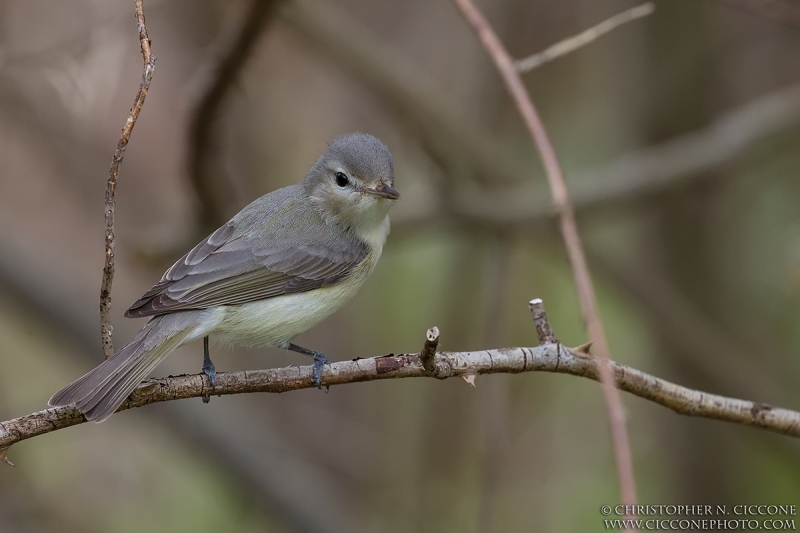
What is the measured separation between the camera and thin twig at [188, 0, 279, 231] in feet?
13.7

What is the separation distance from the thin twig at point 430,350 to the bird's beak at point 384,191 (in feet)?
5.04

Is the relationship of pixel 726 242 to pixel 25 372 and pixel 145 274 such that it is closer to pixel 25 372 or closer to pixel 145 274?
pixel 145 274

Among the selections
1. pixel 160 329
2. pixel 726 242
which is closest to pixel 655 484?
pixel 726 242

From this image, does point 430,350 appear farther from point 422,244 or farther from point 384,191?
point 422,244

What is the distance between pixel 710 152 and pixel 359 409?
358 centimetres

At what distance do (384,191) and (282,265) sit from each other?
62cm

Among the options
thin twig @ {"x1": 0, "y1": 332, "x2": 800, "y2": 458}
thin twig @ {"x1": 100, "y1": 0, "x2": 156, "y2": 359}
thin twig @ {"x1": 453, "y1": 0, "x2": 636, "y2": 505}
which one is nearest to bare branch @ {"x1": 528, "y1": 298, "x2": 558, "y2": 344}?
thin twig @ {"x1": 0, "y1": 332, "x2": 800, "y2": 458}

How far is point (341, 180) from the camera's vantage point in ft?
14.7

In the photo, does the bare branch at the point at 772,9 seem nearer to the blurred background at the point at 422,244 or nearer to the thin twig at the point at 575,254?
the blurred background at the point at 422,244

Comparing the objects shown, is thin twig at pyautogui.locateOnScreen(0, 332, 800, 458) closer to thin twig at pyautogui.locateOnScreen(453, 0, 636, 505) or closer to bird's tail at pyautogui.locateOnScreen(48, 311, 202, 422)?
bird's tail at pyautogui.locateOnScreen(48, 311, 202, 422)

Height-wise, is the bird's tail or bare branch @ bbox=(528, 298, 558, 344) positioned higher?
bare branch @ bbox=(528, 298, 558, 344)

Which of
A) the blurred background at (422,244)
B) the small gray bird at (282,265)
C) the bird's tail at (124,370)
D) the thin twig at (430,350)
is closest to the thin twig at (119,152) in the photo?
the bird's tail at (124,370)

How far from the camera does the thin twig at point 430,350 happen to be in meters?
2.60

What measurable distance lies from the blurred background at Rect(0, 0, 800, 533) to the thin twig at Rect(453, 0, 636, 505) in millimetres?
2047
